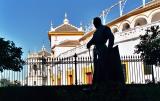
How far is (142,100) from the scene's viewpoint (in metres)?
13.1

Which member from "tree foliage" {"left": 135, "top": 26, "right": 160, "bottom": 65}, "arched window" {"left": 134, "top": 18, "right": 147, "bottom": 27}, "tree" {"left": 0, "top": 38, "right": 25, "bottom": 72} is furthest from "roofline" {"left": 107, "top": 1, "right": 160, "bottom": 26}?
"tree" {"left": 0, "top": 38, "right": 25, "bottom": 72}

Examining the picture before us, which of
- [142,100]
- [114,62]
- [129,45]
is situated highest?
[129,45]

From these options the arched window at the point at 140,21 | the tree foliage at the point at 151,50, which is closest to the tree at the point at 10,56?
the tree foliage at the point at 151,50

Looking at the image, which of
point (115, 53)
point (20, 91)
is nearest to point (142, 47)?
point (20, 91)

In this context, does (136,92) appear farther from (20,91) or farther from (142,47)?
(142,47)

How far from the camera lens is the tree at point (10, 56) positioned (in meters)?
21.1

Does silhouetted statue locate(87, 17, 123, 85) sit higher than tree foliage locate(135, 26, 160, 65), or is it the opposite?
tree foliage locate(135, 26, 160, 65)

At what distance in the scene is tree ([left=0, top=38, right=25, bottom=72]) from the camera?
21.1 meters

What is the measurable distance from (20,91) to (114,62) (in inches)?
215

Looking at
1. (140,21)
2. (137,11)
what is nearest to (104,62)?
(137,11)

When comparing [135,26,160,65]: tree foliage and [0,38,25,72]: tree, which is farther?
[135,26,160,65]: tree foliage

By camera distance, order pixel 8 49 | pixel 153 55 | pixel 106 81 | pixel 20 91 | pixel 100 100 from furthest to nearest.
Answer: pixel 153 55 → pixel 8 49 → pixel 20 91 → pixel 106 81 → pixel 100 100

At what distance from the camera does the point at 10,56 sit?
21.2 meters

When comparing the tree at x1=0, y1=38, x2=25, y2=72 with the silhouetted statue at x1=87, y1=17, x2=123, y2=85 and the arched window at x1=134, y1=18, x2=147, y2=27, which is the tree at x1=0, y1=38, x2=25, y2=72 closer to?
the silhouetted statue at x1=87, y1=17, x2=123, y2=85
